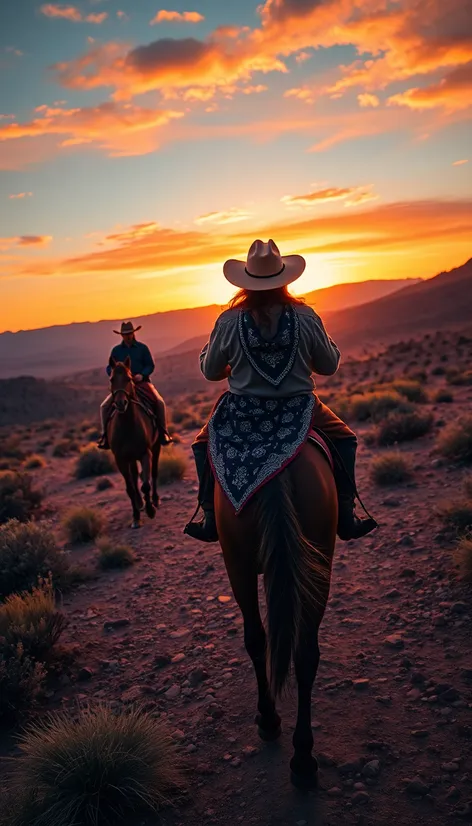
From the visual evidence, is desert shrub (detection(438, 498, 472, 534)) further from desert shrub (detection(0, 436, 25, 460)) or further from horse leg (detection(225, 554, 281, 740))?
desert shrub (detection(0, 436, 25, 460))

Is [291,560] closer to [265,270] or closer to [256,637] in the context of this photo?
[256,637]

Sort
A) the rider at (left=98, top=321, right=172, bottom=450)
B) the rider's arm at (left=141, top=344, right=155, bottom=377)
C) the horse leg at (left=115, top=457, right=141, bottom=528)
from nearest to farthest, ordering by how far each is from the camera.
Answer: the horse leg at (left=115, top=457, right=141, bottom=528) → the rider at (left=98, top=321, right=172, bottom=450) → the rider's arm at (left=141, top=344, right=155, bottom=377)

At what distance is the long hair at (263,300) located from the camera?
3.29 meters

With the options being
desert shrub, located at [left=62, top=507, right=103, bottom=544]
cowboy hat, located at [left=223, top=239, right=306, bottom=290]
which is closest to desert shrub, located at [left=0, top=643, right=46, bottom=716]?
cowboy hat, located at [left=223, top=239, right=306, bottom=290]

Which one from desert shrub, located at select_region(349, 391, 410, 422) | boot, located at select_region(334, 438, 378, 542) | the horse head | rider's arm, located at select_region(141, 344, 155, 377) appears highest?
rider's arm, located at select_region(141, 344, 155, 377)

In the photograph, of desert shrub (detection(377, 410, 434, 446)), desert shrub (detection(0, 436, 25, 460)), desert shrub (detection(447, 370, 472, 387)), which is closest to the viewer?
desert shrub (detection(377, 410, 434, 446))

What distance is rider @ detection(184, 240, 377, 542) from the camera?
328 cm

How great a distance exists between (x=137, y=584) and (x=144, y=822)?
150 inches

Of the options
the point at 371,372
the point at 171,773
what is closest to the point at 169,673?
the point at 171,773

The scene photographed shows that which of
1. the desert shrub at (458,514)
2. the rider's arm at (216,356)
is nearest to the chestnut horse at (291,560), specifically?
the rider's arm at (216,356)

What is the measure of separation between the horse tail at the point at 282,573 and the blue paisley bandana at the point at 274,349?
0.67 meters

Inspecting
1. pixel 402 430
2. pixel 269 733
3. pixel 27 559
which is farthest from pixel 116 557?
pixel 402 430

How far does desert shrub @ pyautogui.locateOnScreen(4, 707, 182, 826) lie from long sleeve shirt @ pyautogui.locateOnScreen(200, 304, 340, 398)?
2.29 metres

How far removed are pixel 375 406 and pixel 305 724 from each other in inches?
455
